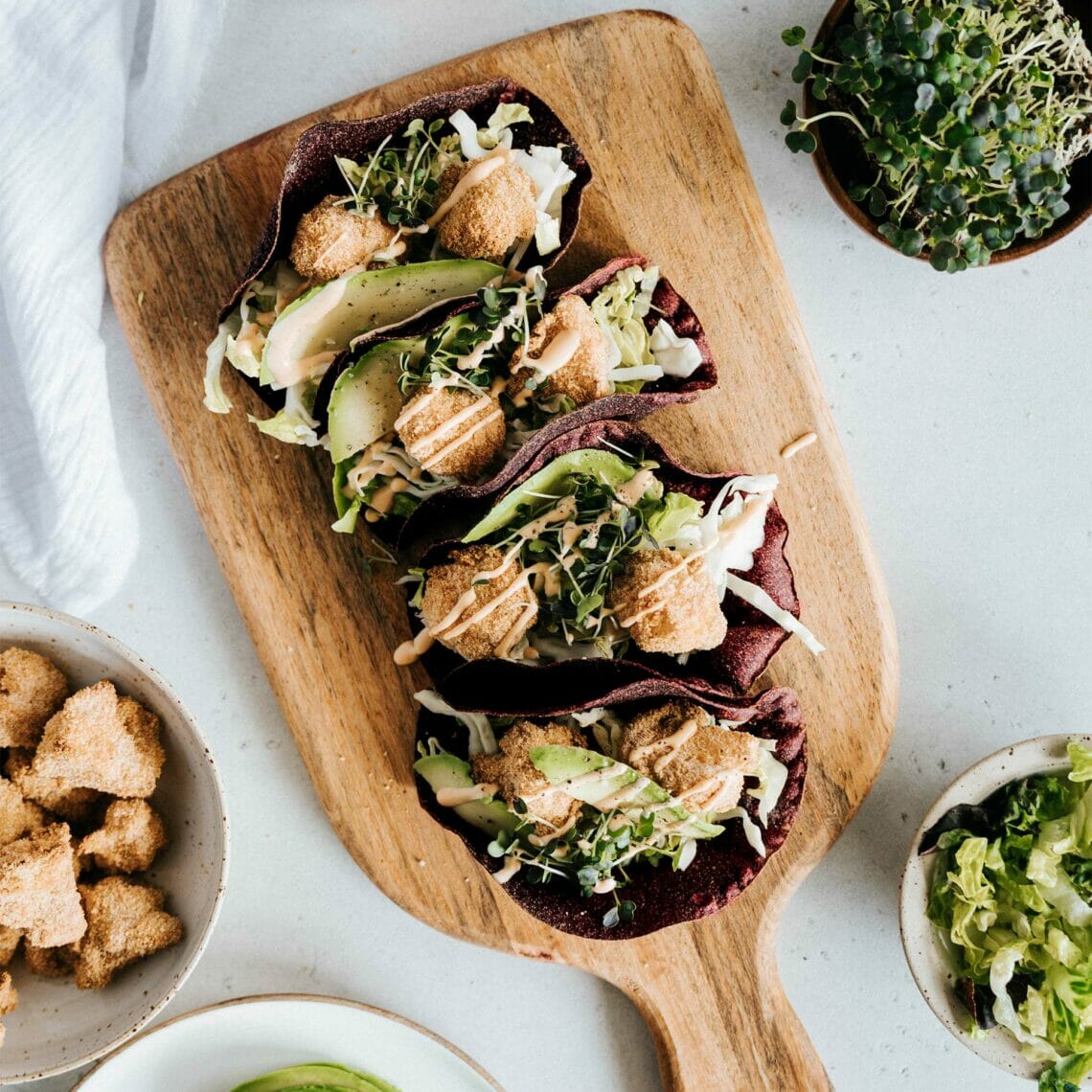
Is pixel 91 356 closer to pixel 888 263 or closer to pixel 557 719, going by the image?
pixel 557 719

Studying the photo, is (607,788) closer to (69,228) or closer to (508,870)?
(508,870)

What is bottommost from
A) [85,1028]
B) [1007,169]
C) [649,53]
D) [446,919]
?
[446,919]

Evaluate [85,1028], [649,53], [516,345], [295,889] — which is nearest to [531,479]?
[516,345]

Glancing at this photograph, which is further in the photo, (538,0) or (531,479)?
(538,0)

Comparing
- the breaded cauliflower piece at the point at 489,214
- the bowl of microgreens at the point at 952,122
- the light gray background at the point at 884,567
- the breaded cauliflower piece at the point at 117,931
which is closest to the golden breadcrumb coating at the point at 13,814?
the breaded cauliflower piece at the point at 117,931

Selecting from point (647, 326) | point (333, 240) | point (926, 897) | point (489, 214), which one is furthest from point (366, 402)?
point (926, 897)

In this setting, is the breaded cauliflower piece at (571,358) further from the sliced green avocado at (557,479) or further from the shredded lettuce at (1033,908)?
the shredded lettuce at (1033,908)
